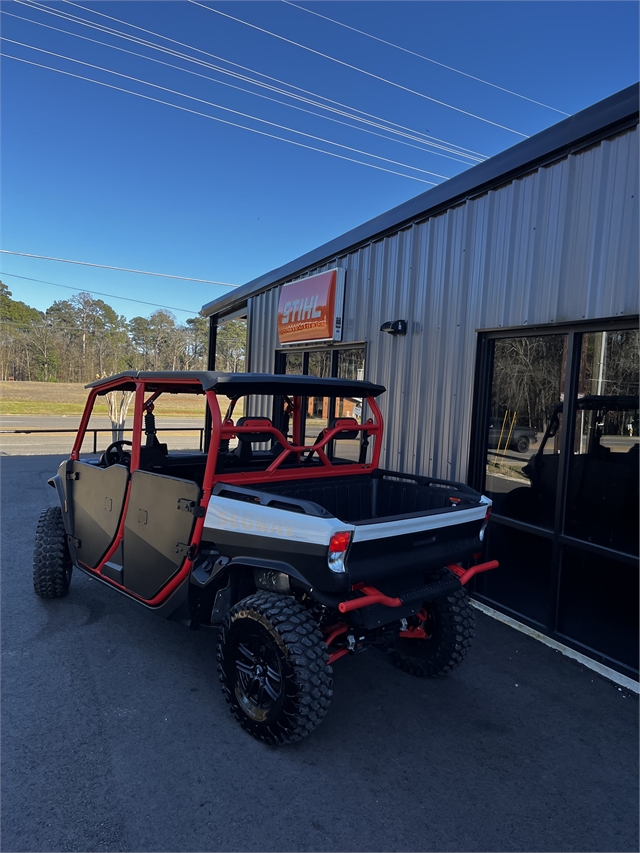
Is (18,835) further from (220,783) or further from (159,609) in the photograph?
(159,609)

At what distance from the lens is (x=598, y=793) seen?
2.57 m

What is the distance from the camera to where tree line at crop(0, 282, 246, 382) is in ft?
162

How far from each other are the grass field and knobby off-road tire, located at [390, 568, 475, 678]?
2748 centimetres

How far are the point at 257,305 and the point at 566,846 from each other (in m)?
8.77

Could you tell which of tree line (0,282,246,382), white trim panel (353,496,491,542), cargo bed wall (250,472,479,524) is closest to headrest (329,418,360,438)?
cargo bed wall (250,472,479,524)

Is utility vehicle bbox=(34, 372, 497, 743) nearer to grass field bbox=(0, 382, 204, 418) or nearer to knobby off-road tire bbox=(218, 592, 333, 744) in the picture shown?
knobby off-road tire bbox=(218, 592, 333, 744)

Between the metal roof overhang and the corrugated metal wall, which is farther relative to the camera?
the corrugated metal wall

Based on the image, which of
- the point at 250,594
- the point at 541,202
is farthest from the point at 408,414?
the point at 250,594

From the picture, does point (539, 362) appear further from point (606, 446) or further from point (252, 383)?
point (252, 383)

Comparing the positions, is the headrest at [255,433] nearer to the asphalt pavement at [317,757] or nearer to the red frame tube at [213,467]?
the red frame tube at [213,467]

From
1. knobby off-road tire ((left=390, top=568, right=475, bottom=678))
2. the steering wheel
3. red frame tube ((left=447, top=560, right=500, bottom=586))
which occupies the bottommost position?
knobby off-road tire ((left=390, top=568, right=475, bottom=678))

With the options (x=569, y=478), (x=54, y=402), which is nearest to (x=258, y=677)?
(x=569, y=478)

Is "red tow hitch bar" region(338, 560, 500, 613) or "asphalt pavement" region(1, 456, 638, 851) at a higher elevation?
"red tow hitch bar" region(338, 560, 500, 613)

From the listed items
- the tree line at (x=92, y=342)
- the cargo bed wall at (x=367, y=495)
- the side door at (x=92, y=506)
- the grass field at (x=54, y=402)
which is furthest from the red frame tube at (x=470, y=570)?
the tree line at (x=92, y=342)
